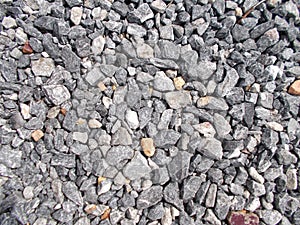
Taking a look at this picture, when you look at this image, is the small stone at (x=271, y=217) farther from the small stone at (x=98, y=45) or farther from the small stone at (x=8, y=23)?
the small stone at (x=8, y=23)

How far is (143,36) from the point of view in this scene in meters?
1.35

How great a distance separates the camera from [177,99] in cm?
131

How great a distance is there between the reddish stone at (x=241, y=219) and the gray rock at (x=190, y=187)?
0.49 feet

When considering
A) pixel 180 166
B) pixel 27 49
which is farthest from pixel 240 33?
pixel 27 49

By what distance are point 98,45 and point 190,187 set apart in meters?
0.61

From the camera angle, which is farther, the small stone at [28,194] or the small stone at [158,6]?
the small stone at [158,6]

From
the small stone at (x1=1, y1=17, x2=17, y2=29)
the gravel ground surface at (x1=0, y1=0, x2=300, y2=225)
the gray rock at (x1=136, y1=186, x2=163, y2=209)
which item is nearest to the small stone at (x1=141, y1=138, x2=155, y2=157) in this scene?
the gravel ground surface at (x1=0, y1=0, x2=300, y2=225)

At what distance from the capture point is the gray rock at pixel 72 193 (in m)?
1.25

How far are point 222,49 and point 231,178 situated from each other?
0.47 meters

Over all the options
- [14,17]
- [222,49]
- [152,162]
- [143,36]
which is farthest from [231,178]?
[14,17]

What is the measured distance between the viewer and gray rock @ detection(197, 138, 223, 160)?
1.28m

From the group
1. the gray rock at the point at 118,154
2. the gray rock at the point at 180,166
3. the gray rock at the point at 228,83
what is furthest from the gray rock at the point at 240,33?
the gray rock at the point at 118,154

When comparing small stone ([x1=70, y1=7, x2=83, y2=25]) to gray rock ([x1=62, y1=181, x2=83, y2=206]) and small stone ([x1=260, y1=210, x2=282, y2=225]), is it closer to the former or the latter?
gray rock ([x1=62, y1=181, x2=83, y2=206])

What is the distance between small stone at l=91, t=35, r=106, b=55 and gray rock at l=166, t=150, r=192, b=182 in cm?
48
